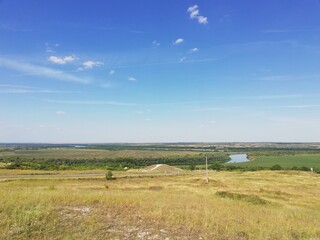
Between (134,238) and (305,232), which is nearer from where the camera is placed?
(134,238)

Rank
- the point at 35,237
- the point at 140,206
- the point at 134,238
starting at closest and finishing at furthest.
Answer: the point at 35,237 < the point at 134,238 < the point at 140,206

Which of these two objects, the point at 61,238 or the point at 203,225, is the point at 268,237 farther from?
the point at 61,238

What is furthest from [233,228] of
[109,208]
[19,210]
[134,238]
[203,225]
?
[19,210]

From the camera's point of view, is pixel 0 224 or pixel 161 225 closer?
pixel 0 224

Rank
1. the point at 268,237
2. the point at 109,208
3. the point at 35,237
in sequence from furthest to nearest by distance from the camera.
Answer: the point at 109,208 → the point at 268,237 → the point at 35,237

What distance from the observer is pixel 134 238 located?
9938mm

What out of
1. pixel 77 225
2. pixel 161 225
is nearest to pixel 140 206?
pixel 161 225

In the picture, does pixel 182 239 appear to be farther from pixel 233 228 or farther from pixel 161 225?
pixel 233 228

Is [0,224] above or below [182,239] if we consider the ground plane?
above

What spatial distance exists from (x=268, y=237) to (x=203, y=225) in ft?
7.35

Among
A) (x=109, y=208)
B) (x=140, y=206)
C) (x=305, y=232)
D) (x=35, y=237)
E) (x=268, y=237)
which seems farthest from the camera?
(x=140, y=206)

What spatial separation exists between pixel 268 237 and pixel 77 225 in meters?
6.43

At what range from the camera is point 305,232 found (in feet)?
40.9

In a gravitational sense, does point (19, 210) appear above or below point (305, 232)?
above
